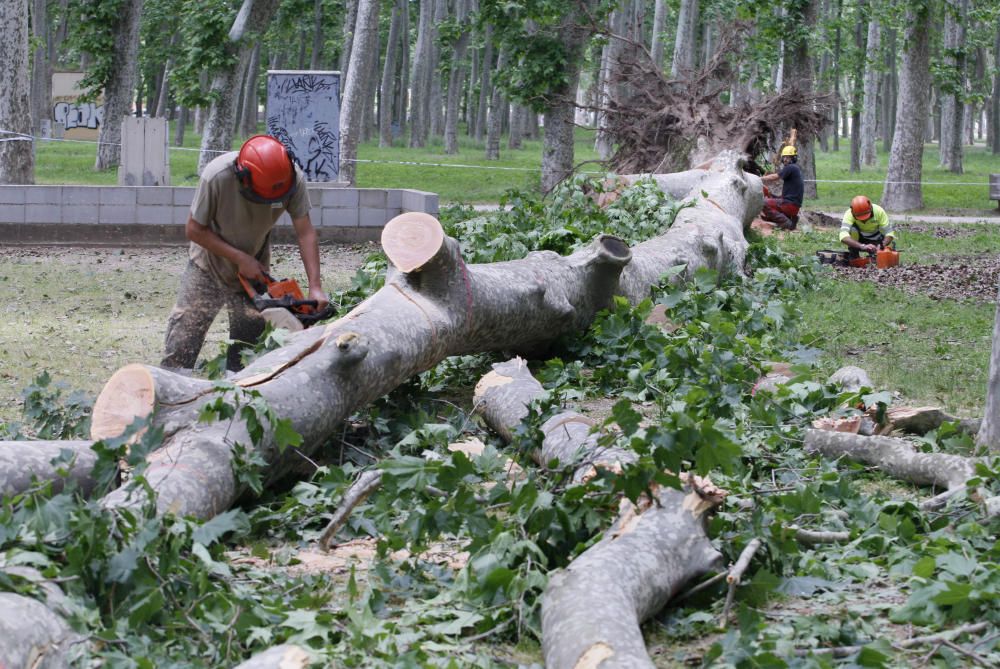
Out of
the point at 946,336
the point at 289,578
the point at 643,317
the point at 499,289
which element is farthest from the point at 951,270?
the point at 289,578

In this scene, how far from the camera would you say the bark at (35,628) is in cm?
274

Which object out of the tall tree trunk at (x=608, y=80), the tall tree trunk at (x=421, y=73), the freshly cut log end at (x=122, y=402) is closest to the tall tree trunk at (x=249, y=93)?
the tall tree trunk at (x=421, y=73)

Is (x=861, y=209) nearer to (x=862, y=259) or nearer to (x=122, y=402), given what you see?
(x=862, y=259)

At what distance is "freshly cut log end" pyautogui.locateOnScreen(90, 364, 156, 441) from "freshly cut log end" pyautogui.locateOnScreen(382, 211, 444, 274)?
68.1 inches

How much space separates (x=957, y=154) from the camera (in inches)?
1244

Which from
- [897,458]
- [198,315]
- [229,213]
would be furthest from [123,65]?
[897,458]

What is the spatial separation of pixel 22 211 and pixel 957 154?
25.8 m

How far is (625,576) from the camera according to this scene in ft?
11.0

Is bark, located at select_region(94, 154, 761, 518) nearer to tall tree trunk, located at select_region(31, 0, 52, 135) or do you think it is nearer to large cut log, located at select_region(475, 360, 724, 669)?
large cut log, located at select_region(475, 360, 724, 669)

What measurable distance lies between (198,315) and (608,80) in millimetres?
9161

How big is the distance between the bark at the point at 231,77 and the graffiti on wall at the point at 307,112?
198cm

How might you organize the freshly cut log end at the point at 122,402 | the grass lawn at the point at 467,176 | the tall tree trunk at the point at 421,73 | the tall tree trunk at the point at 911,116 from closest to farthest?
the freshly cut log end at the point at 122,402 < the tall tree trunk at the point at 911,116 < the grass lawn at the point at 467,176 < the tall tree trunk at the point at 421,73

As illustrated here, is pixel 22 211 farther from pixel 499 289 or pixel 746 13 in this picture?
pixel 746 13

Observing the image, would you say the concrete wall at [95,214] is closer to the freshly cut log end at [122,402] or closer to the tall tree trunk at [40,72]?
the freshly cut log end at [122,402]
